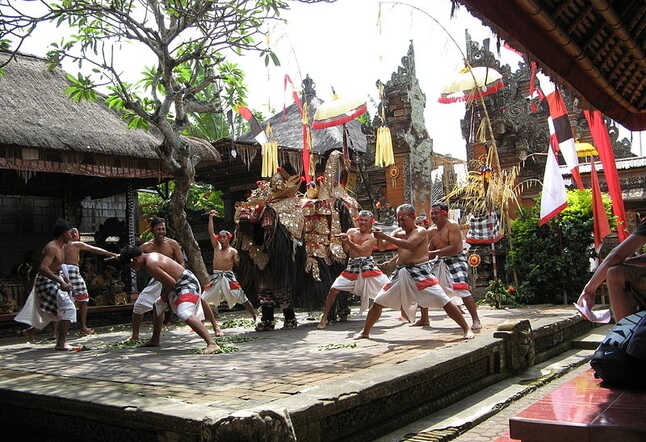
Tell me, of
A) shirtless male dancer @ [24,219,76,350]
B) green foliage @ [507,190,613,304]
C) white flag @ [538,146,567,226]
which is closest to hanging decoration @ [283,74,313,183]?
green foliage @ [507,190,613,304]

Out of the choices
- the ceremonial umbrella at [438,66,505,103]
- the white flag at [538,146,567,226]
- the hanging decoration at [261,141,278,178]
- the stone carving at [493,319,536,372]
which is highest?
the ceremonial umbrella at [438,66,505,103]

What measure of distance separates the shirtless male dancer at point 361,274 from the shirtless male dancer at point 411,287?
1.55 m

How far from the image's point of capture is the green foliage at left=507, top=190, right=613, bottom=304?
1126 cm

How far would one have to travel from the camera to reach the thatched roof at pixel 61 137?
37.2 feet

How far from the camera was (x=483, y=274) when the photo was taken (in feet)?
44.0

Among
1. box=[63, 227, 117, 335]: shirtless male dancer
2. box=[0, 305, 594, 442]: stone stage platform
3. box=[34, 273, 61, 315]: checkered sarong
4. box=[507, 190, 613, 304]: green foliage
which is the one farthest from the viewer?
box=[507, 190, 613, 304]: green foliage

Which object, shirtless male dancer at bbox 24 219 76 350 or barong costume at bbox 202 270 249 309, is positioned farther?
barong costume at bbox 202 270 249 309

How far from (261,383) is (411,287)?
306cm

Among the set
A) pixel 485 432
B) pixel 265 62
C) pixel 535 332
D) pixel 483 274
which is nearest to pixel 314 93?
pixel 483 274

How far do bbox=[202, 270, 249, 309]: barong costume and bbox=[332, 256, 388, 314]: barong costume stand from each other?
6.11 feet

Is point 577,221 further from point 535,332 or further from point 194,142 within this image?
point 194,142

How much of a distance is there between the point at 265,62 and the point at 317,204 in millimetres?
2341

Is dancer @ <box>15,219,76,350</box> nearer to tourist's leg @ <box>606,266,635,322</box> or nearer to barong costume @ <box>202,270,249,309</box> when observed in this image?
barong costume @ <box>202,270,249,309</box>

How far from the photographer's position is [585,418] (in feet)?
10.6
